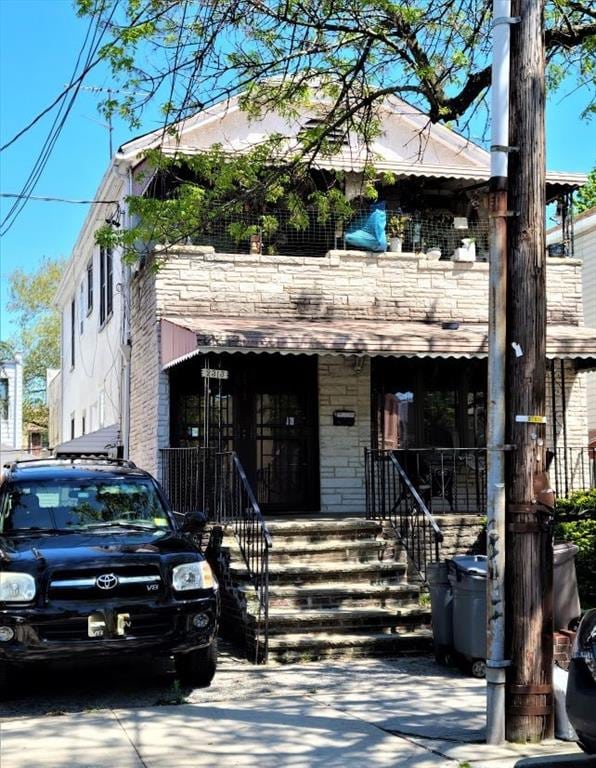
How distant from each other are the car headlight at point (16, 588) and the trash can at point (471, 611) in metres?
3.60

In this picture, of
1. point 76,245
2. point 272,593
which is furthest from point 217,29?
point 76,245

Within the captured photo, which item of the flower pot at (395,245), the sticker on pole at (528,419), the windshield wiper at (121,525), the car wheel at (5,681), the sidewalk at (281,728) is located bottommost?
the sidewalk at (281,728)

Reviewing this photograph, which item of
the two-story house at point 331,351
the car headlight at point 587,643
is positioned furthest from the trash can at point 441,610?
the car headlight at point 587,643

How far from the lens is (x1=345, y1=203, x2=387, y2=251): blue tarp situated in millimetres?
14148

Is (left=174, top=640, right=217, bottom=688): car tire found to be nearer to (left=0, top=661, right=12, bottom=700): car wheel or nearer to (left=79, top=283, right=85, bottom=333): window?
(left=0, top=661, right=12, bottom=700): car wheel

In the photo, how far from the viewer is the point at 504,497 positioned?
581 centimetres

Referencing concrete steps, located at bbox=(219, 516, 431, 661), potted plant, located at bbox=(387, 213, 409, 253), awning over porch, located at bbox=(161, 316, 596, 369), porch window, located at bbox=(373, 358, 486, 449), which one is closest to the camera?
concrete steps, located at bbox=(219, 516, 431, 661)

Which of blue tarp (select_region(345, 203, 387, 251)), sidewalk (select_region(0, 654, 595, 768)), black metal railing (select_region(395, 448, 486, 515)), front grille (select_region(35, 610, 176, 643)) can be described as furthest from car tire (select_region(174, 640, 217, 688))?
blue tarp (select_region(345, 203, 387, 251))

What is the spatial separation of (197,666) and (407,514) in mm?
3929

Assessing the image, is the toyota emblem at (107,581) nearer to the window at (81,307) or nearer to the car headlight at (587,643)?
the car headlight at (587,643)

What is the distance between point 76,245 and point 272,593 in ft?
47.5

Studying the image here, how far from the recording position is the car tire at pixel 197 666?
24.0 feet

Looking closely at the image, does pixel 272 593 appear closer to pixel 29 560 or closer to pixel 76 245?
pixel 29 560

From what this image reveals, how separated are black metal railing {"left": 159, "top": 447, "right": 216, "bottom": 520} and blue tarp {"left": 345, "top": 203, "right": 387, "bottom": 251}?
4.48 meters
